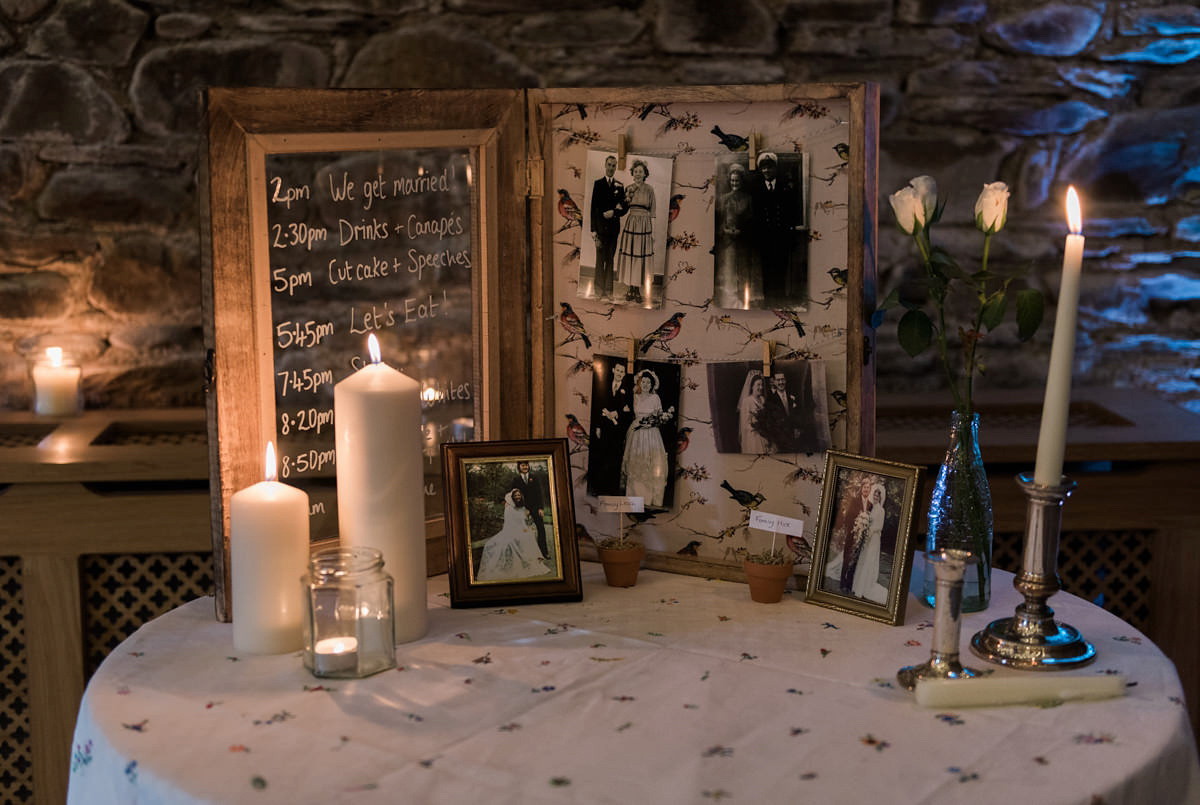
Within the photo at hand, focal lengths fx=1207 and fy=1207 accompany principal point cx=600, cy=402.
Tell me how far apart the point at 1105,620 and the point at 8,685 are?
1801 mm

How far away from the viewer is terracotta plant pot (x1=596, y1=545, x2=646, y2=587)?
5.05ft

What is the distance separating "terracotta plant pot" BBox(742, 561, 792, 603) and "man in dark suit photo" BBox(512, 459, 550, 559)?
255mm

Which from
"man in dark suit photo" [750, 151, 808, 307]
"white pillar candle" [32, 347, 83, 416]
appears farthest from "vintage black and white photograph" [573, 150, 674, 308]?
"white pillar candle" [32, 347, 83, 416]

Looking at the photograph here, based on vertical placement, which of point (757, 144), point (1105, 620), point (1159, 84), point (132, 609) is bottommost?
point (132, 609)

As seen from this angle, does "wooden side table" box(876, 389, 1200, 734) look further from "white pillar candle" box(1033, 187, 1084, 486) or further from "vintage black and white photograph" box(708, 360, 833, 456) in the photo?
"white pillar candle" box(1033, 187, 1084, 486)

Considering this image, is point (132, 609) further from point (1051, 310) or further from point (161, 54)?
point (1051, 310)

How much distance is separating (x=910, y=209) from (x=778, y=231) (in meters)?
0.19

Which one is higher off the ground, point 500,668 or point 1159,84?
point 1159,84

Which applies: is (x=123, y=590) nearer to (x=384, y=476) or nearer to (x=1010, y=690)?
(x=384, y=476)

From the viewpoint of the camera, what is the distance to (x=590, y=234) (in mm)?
1616

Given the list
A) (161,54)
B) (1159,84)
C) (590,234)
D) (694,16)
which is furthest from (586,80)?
(1159,84)

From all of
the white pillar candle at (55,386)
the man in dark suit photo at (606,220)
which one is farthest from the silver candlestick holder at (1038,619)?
the white pillar candle at (55,386)

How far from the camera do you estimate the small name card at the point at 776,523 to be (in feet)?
5.04

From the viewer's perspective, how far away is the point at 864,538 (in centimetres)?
144
